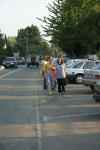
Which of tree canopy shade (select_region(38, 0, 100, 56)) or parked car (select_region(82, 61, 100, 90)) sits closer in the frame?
parked car (select_region(82, 61, 100, 90))

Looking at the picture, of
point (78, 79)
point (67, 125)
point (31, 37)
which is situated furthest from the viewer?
point (31, 37)

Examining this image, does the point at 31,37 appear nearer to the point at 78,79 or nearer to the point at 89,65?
the point at 78,79

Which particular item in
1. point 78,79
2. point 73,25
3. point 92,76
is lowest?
point 78,79

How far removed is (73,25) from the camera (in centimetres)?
3759

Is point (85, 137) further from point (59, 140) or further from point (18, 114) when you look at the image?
point (18, 114)

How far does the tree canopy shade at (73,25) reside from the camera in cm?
3344

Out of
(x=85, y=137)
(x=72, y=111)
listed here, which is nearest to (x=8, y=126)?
(x=85, y=137)

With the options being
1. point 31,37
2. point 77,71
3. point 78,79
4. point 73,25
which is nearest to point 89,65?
point 77,71

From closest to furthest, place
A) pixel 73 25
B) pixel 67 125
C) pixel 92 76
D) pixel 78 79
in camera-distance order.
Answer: pixel 67 125
pixel 92 76
pixel 78 79
pixel 73 25

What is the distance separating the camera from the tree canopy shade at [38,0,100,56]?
3344 cm

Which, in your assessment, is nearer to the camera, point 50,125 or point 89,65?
point 50,125

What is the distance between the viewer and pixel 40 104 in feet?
38.0

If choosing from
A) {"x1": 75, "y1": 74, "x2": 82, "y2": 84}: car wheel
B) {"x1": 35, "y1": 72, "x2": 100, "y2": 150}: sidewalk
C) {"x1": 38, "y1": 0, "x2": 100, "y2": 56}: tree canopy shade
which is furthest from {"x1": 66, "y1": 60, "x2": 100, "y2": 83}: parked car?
{"x1": 38, "y1": 0, "x2": 100, "y2": 56}: tree canopy shade

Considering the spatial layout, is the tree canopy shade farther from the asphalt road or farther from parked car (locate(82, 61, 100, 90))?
the asphalt road
